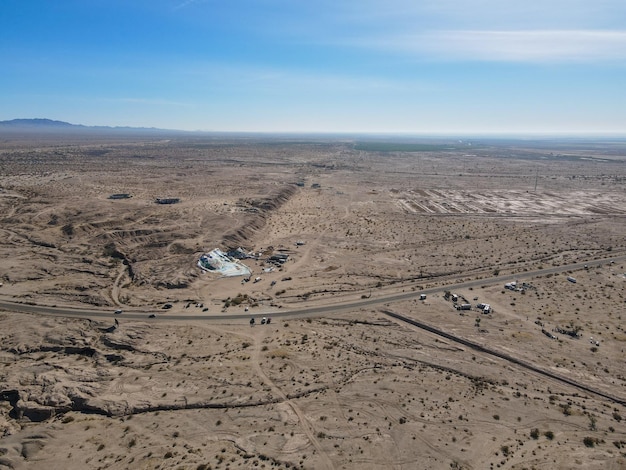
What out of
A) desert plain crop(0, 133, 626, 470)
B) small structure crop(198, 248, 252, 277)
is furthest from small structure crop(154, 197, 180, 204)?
small structure crop(198, 248, 252, 277)

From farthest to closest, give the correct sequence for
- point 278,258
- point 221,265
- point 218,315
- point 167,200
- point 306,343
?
point 167,200 < point 278,258 < point 221,265 < point 218,315 < point 306,343

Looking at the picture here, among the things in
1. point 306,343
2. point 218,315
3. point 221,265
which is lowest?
point 306,343

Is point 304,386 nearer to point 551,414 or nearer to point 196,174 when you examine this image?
point 551,414

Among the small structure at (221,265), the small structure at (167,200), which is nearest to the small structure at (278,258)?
the small structure at (221,265)

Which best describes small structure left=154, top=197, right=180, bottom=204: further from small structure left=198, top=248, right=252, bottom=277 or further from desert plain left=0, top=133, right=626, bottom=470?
small structure left=198, top=248, right=252, bottom=277

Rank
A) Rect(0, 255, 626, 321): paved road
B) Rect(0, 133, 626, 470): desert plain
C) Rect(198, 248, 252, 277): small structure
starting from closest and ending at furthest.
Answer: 1. Rect(0, 133, 626, 470): desert plain
2. Rect(0, 255, 626, 321): paved road
3. Rect(198, 248, 252, 277): small structure

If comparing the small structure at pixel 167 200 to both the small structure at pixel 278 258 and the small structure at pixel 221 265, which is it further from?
the small structure at pixel 278 258

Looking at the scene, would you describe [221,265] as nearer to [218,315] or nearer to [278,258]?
[278,258]

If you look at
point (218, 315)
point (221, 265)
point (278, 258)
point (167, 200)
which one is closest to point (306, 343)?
point (218, 315)
